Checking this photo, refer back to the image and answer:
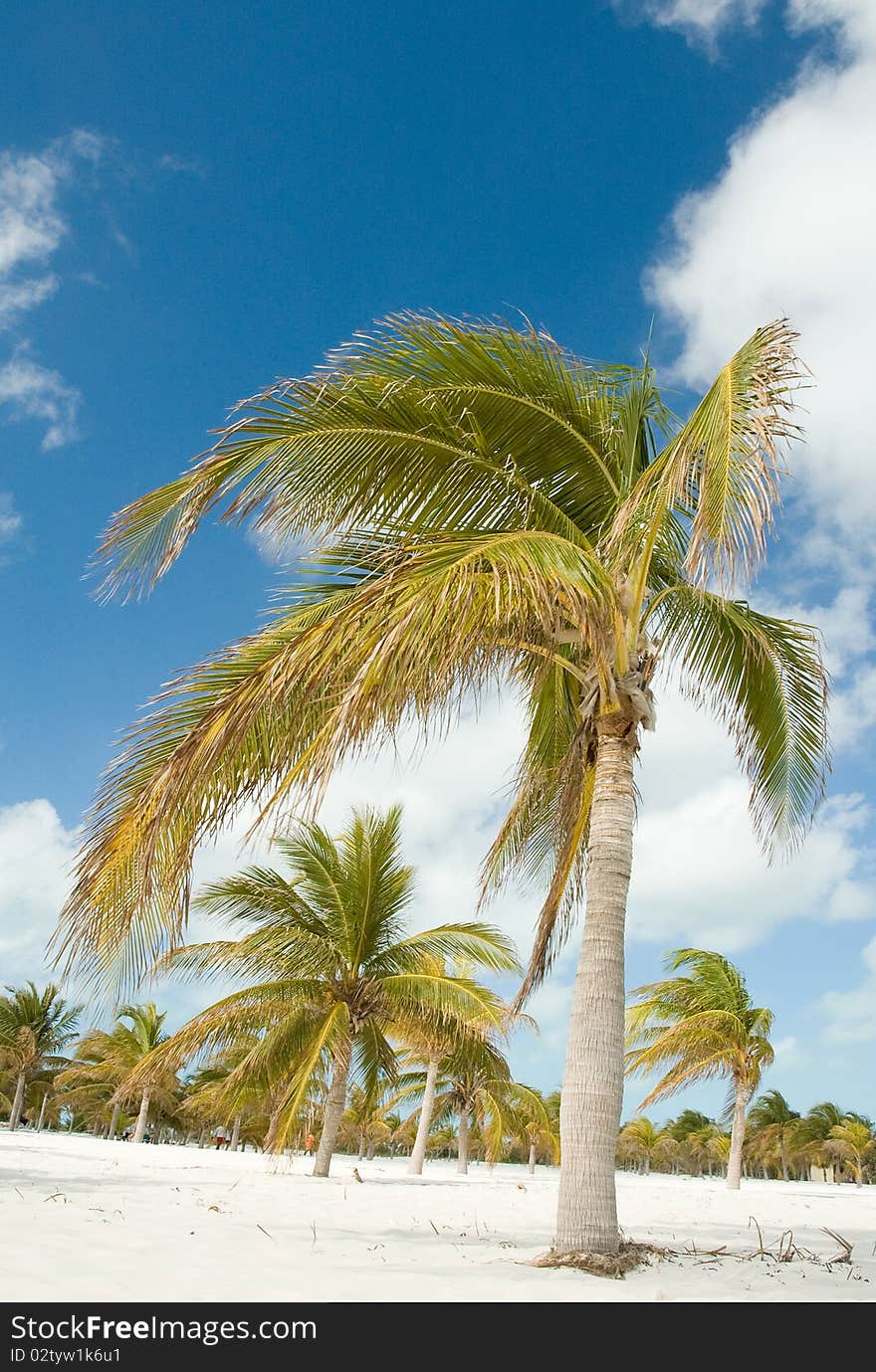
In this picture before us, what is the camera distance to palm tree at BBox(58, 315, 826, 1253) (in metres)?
5.24

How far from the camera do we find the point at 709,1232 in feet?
26.6

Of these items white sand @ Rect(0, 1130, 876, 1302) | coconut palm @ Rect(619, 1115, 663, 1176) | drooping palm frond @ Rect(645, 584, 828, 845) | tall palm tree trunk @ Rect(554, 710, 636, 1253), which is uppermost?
drooping palm frond @ Rect(645, 584, 828, 845)

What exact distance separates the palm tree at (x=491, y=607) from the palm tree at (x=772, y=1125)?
2341 inches

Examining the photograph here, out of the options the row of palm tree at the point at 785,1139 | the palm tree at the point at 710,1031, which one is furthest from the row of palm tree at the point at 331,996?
the row of palm tree at the point at 785,1139

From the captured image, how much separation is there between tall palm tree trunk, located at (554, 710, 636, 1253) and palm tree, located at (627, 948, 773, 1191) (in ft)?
54.9

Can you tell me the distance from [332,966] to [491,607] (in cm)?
1221

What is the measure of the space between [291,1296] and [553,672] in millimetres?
5120

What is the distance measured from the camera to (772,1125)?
2336 inches

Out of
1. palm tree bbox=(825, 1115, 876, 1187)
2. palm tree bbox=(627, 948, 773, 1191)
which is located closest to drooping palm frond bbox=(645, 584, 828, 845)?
palm tree bbox=(627, 948, 773, 1191)

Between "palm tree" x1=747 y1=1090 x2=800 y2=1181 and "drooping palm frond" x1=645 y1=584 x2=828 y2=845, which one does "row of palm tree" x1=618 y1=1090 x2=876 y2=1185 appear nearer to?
"palm tree" x1=747 y1=1090 x2=800 y2=1181

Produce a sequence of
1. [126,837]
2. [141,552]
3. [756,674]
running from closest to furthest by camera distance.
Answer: [126,837]
[141,552]
[756,674]

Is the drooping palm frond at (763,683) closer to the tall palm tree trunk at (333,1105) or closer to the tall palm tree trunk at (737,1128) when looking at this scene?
the tall palm tree trunk at (333,1105)
